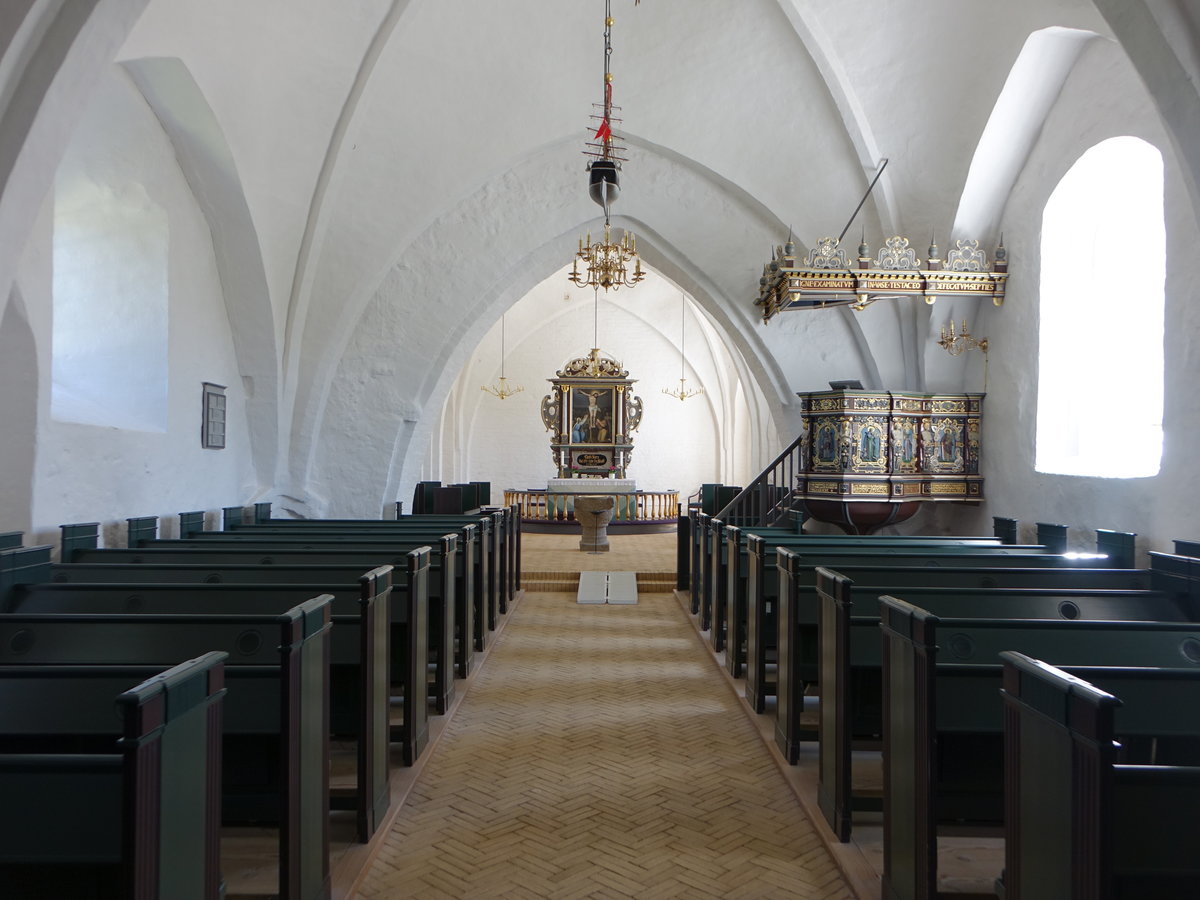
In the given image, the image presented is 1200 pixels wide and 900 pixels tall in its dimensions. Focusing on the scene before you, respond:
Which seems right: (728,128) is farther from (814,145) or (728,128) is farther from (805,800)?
(805,800)

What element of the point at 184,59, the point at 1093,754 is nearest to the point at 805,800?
the point at 1093,754

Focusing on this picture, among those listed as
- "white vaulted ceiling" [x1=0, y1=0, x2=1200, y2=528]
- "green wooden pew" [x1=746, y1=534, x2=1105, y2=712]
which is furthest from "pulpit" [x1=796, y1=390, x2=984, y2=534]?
"green wooden pew" [x1=746, y1=534, x2=1105, y2=712]

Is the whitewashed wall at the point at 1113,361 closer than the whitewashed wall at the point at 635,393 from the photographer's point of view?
Yes

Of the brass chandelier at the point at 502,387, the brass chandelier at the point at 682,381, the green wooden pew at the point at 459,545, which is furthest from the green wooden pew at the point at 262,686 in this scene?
the brass chandelier at the point at 682,381

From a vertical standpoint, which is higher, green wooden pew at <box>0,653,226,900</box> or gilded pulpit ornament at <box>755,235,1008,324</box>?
gilded pulpit ornament at <box>755,235,1008,324</box>

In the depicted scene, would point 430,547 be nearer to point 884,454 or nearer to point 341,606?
point 341,606

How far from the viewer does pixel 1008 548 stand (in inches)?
263

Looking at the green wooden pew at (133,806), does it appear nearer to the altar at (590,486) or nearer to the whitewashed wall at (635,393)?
Answer: the altar at (590,486)

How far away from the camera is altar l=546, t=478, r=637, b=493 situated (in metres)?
20.0

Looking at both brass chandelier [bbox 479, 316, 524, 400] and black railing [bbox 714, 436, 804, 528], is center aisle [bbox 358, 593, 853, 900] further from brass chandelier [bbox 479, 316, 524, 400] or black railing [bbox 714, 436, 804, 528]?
brass chandelier [bbox 479, 316, 524, 400]

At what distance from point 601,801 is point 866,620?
155 centimetres

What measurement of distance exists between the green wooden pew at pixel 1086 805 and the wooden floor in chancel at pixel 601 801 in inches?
55.7

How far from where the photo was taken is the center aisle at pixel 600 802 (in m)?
3.58

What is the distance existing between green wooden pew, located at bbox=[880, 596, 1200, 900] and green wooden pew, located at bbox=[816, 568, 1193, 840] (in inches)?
19.0
